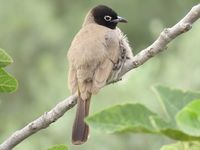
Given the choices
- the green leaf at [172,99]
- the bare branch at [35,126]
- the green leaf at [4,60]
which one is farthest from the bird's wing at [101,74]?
the green leaf at [172,99]

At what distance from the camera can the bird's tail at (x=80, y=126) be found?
3.09 metres

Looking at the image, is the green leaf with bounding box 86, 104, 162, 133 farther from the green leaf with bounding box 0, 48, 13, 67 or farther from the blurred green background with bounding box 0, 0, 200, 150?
the blurred green background with bounding box 0, 0, 200, 150

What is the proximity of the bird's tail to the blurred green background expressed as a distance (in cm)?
35

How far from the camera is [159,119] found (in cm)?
98

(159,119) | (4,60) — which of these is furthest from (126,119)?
(4,60)

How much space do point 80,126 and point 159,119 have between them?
89.6 inches

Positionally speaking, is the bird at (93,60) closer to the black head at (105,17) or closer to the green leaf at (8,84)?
the black head at (105,17)

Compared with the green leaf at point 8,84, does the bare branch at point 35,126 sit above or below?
below

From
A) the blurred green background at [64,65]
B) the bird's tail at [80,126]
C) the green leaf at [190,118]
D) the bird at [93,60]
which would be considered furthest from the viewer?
the blurred green background at [64,65]

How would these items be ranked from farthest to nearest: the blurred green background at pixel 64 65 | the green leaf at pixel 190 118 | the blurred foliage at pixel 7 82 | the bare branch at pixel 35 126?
the blurred green background at pixel 64 65, the bare branch at pixel 35 126, the blurred foliage at pixel 7 82, the green leaf at pixel 190 118

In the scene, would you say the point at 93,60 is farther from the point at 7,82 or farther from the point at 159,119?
the point at 159,119

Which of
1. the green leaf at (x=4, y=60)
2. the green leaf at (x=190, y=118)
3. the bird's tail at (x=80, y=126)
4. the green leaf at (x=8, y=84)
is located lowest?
the bird's tail at (x=80, y=126)

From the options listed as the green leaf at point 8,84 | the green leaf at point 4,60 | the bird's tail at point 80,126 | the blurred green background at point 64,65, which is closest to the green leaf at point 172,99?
the green leaf at point 4,60

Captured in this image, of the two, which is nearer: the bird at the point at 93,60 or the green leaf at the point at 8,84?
the green leaf at the point at 8,84
